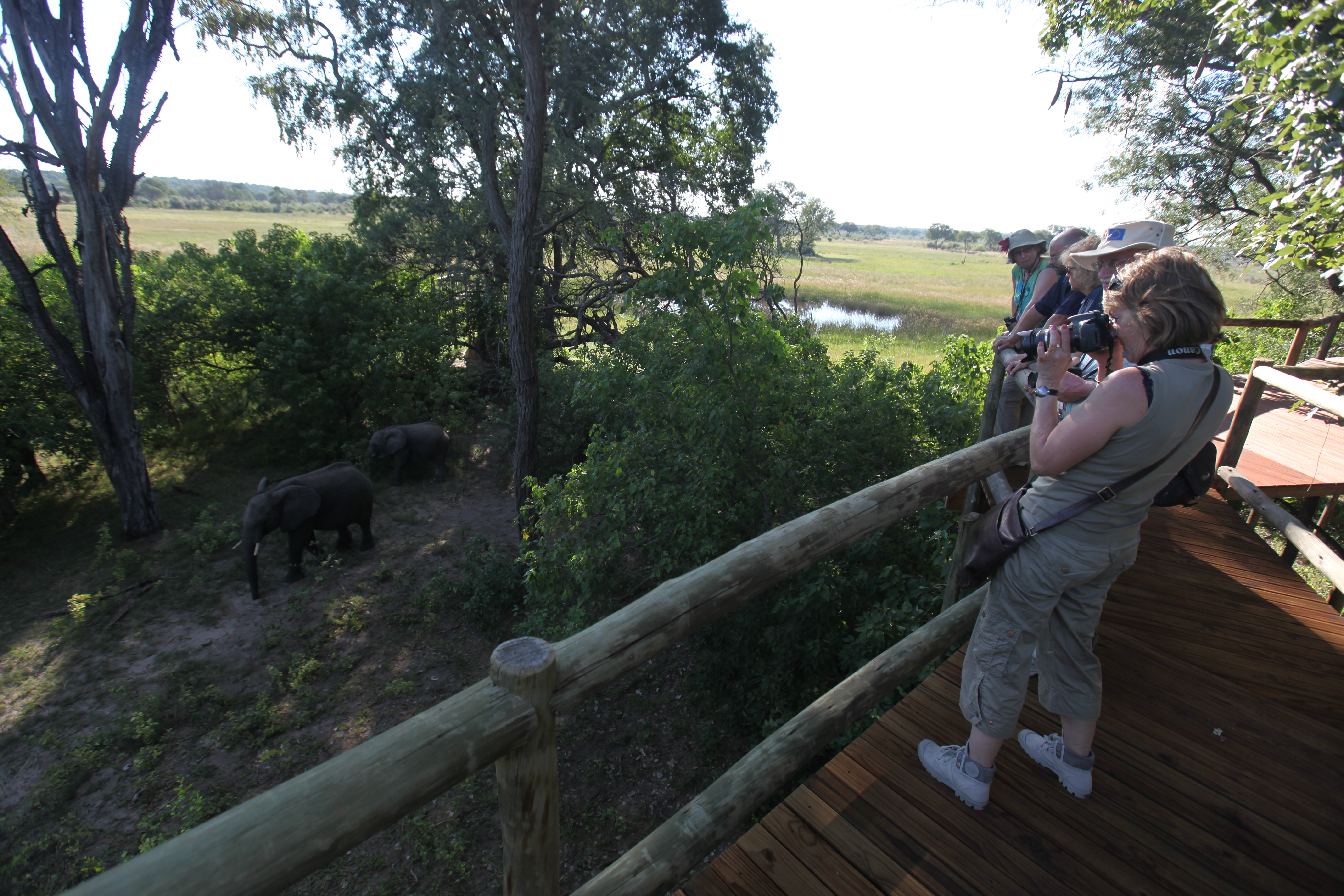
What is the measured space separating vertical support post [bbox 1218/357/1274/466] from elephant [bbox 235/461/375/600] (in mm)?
9503

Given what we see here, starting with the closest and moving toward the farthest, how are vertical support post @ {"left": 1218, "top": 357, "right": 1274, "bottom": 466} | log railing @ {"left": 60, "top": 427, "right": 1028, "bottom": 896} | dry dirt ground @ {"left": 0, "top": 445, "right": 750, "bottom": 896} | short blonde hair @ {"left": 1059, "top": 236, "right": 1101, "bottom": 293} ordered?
log railing @ {"left": 60, "top": 427, "right": 1028, "bottom": 896} < short blonde hair @ {"left": 1059, "top": 236, "right": 1101, "bottom": 293} < vertical support post @ {"left": 1218, "top": 357, "right": 1274, "bottom": 466} < dry dirt ground @ {"left": 0, "top": 445, "right": 750, "bottom": 896}

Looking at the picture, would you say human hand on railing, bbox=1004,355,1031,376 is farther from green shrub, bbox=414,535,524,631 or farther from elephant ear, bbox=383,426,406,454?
elephant ear, bbox=383,426,406,454

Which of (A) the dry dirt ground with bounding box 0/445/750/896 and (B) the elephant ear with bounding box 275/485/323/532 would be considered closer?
(A) the dry dirt ground with bounding box 0/445/750/896

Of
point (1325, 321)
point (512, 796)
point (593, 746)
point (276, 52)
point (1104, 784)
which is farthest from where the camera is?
point (276, 52)

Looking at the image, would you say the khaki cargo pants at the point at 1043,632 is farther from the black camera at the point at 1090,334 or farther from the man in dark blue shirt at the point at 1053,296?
the man in dark blue shirt at the point at 1053,296

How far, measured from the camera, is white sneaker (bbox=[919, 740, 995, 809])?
2.17 m

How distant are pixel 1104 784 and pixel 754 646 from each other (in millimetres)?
3825

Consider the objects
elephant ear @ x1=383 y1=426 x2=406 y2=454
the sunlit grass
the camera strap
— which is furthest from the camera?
the sunlit grass

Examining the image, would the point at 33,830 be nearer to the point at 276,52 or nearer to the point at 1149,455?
the point at 1149,455

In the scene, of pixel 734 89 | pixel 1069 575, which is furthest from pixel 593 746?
pixel 734 89

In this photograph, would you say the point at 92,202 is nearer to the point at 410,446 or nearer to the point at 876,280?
A: the point at 410,446

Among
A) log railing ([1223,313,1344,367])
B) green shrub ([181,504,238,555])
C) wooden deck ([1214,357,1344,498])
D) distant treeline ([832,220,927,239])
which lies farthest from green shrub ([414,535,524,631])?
distant treeline ([832,220,927,239])

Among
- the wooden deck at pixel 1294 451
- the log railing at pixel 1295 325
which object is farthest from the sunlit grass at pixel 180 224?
the wooden deck at pixel 1294 451

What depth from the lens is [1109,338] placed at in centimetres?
204
